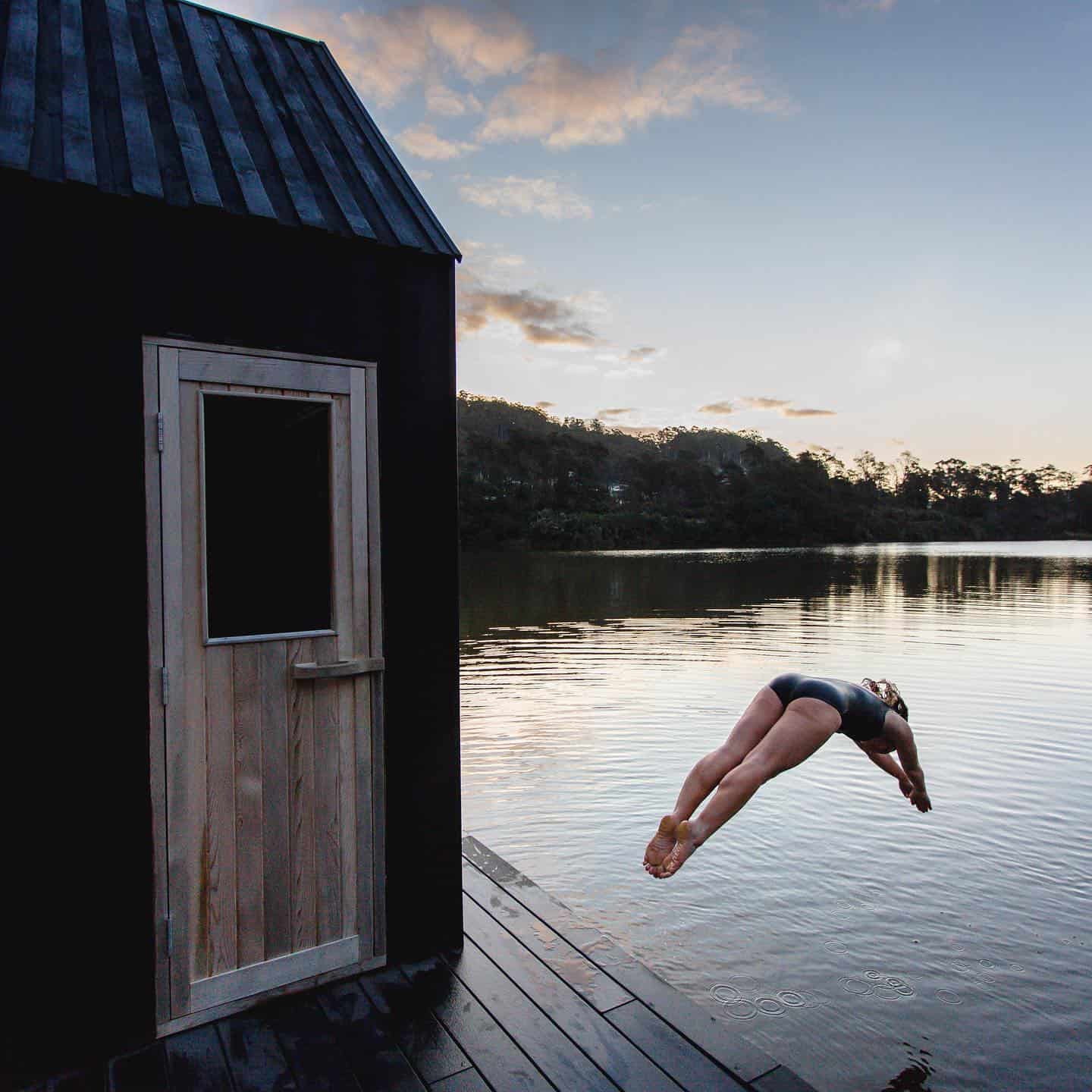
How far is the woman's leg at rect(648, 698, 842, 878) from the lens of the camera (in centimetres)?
Answer: 224

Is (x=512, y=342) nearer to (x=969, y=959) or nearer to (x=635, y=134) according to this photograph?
(x=635, y=134)

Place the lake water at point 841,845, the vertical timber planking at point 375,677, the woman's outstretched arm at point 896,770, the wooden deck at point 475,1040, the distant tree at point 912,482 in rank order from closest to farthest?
the wooden deck at point 475,1040 → the vertical timber planking at point 375,677 → the woman's outstretched arm at point 896,770 → the lake water at point 841,845 → the distant tree at point 912,482

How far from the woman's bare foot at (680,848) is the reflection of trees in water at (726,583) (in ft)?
45.6

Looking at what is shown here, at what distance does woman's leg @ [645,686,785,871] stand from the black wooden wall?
161 centimetres

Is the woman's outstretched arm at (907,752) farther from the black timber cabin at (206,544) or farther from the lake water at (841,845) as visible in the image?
the black timber cabin at (206,544)

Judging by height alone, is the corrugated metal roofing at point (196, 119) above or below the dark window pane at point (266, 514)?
above

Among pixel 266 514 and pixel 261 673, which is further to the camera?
pixel 266 514

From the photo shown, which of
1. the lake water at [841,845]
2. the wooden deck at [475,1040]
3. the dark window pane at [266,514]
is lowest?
the lake water at [841,845]

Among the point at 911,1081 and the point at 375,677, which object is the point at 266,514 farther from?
the point at 911,1081

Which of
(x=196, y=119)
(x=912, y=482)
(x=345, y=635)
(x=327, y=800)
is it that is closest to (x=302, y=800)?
(x=327, y=800)

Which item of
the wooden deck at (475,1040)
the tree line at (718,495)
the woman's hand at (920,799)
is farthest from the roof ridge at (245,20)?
the tree line at (718,495)

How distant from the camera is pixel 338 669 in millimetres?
2678

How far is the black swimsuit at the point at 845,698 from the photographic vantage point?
236 centimetres

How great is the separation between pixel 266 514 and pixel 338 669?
600mm
